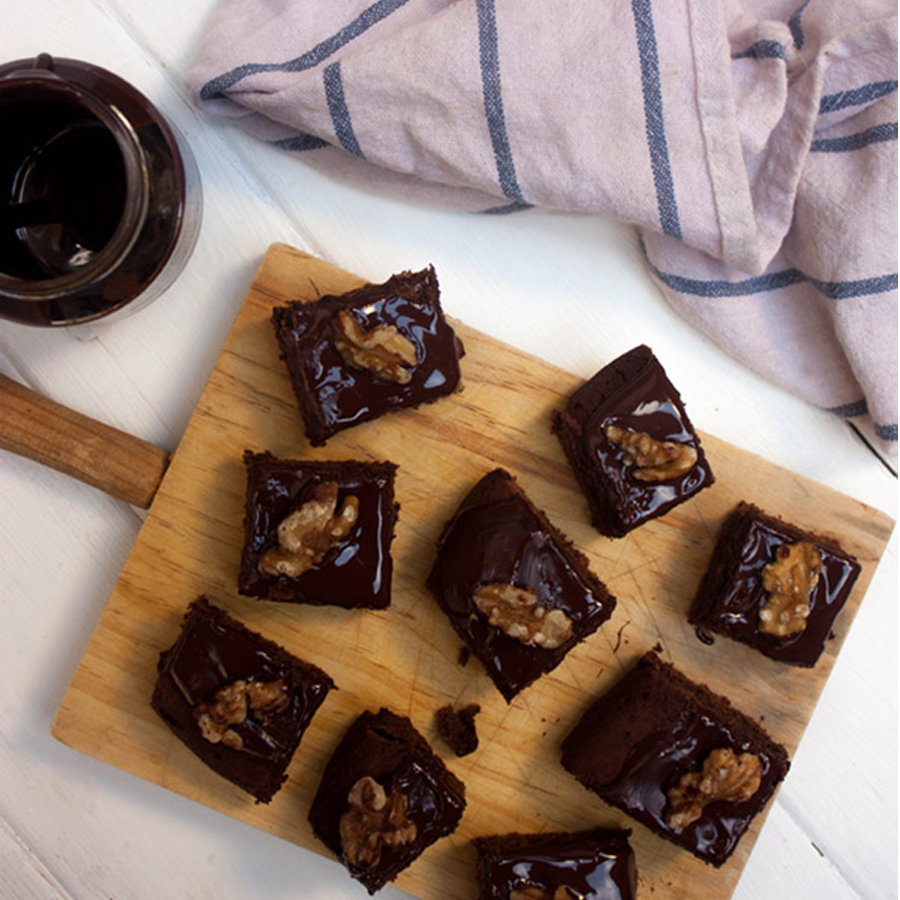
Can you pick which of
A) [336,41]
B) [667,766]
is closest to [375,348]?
[336,41]

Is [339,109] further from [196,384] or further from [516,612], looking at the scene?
[516,612]

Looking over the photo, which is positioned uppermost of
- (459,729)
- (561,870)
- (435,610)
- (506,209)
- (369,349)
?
(506,209)

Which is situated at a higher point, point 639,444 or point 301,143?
point 301,143

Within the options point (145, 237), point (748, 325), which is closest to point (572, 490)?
point (748, 325)

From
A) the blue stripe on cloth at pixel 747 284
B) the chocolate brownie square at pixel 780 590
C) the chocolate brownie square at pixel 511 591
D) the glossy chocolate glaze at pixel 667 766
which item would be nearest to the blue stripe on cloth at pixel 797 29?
the blue stripe on cloth at pixel 747 284

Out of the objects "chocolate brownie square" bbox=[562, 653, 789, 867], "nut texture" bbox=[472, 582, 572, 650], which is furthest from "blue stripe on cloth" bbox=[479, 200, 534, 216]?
"chocolate brownie square" bbox=[562, 653, 789, 867]
